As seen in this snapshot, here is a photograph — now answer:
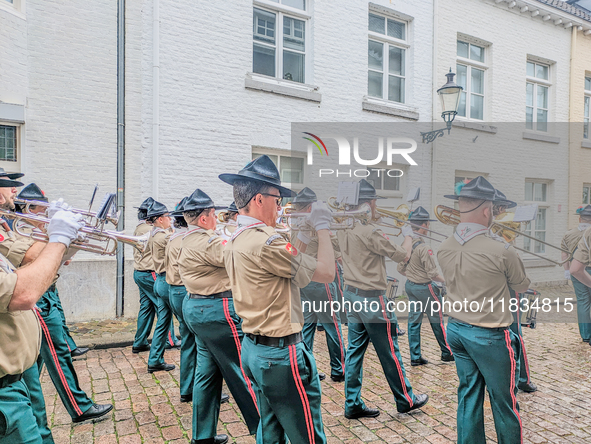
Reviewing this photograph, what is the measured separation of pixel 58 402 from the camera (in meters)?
4.56

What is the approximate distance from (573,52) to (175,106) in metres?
12.8

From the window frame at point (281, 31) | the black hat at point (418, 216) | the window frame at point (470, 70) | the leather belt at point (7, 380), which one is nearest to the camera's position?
the leather belt at point (7, 380)

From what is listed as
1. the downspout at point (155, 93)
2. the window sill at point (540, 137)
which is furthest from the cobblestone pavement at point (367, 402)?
the window sill at point (540, 137)

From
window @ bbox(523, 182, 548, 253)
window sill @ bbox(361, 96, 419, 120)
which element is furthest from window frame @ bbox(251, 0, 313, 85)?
window @ bbox(523, 182, 548, 253)

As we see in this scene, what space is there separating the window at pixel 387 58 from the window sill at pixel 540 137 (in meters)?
4.22

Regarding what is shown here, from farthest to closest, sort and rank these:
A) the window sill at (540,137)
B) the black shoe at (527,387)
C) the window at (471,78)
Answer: the window sill at (540,137) < the window at (471,78) < the black shoe at (527,387)

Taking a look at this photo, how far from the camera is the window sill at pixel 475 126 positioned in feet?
37.8

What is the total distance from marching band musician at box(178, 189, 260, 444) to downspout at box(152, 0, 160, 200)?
15.2ft

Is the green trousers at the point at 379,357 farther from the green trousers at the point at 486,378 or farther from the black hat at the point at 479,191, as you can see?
the black hat at the point at 479,191

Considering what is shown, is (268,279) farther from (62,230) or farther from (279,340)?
(62,230)

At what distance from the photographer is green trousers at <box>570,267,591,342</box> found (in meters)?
6.96

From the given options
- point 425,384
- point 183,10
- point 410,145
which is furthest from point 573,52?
point 425,384

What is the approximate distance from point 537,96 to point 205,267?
44.3ft

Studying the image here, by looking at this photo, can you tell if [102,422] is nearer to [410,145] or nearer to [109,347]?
[109,347]
